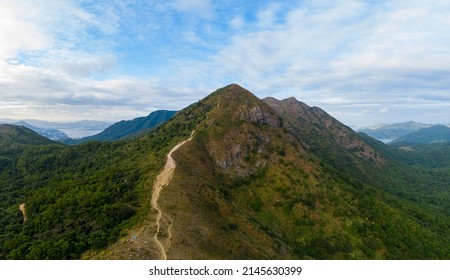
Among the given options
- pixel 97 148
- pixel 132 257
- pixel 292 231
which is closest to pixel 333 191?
pixel 292 231

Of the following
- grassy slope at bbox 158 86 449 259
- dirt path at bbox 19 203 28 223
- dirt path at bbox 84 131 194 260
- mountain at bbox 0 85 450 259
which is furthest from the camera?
dirt path at bbox 19 203 28 223

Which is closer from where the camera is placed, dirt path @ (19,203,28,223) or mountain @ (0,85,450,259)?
mountain @ (0,85,450,259)

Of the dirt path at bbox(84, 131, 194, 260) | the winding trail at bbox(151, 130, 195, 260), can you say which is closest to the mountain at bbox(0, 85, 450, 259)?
the dirt path at bbox(84, 131, 194, 260)

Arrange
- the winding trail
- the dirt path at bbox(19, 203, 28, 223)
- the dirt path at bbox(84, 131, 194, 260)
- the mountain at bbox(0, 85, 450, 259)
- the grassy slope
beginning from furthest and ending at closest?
the dirt path at bbox(19, 203, 28, 223)
the grassy slope
the mountain at bbox(0, 85, 450, 259)
the winding trail
the dirt path at bbox(84, 131, 194, 260)

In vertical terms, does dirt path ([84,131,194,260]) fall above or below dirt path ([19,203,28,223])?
above

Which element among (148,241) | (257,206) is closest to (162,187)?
(148,241)

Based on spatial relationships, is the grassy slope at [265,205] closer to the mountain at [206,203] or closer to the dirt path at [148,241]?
the mountain at [206,203]

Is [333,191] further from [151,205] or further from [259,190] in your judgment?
[151,205]

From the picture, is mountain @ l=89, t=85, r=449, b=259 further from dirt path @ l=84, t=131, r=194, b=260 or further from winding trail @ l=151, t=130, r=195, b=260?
winding trail @ l=151, t=130, r=195, b=260

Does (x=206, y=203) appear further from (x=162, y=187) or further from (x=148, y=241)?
(x=148, y=241)
